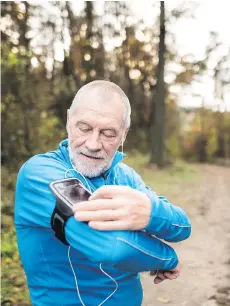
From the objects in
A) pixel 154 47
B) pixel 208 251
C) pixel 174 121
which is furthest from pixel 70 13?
pixel 208 251

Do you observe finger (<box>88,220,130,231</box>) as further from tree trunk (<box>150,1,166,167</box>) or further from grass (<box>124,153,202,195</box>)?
tree trunk (<box>150,1,166,167</box>)

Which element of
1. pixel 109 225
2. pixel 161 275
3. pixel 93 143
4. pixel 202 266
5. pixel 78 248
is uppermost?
pixel 93 143

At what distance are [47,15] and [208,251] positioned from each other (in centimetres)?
1246

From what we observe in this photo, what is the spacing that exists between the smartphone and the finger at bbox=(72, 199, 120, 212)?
0.15 ft

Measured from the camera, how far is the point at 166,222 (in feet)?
5.56

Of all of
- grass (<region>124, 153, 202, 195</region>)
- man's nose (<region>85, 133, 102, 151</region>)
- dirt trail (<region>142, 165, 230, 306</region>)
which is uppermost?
man's nose (<region>85, 133, 102, 151</region>)

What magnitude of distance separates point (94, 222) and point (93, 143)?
526mm

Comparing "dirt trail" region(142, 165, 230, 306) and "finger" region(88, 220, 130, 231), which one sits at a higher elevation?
"finger" region(88, 220, 130, 231)

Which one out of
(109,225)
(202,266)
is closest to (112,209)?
(109,225)

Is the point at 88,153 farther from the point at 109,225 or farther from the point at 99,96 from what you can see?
the point at 109,225

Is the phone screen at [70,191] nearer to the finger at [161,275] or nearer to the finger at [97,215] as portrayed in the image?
the finger at [97,215]

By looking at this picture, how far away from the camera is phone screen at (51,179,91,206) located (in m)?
1.53

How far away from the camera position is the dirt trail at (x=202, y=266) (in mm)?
4590

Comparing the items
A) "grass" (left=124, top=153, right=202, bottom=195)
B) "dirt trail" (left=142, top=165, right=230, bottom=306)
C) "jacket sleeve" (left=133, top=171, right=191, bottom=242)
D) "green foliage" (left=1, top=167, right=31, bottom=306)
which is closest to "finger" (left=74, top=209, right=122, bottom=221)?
"jacket sleeve" (left=133, top=171, right=191, bottom=242)
